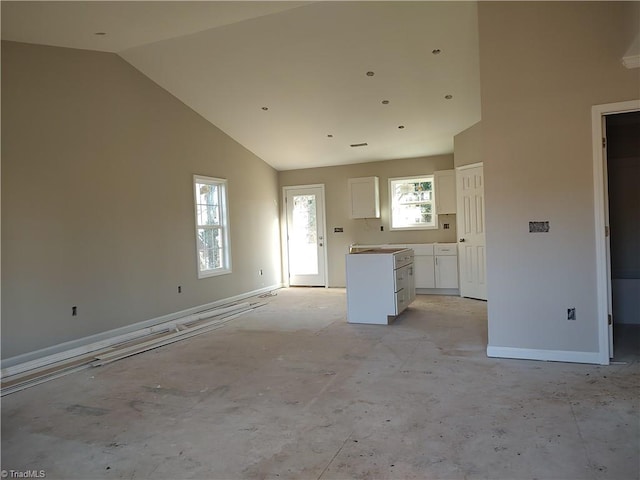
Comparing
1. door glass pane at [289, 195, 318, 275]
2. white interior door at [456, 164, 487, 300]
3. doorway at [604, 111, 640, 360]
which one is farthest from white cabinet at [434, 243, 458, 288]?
door glass pane at [289, 195, 318, 275]

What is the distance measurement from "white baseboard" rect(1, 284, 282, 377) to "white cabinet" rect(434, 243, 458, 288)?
165 inches

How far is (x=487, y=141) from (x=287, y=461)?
3065 millimetres

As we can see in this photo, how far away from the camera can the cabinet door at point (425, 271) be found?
7348mm

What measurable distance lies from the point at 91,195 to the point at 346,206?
4.85 meters

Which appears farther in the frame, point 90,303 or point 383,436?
point 90,303

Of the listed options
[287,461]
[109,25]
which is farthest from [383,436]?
[109,25]

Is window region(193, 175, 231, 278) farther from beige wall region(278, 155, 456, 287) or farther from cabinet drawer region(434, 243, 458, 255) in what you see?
cabinet drawer region(434, 243, 458, 255)

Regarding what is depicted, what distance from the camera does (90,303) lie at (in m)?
4.68

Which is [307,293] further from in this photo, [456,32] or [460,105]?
[456,32]

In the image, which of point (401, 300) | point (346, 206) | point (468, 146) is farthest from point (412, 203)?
point (401, 300)

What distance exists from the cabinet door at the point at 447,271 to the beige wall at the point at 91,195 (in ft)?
12.3

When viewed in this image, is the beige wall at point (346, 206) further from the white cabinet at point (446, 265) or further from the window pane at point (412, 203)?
the white cabinet at point (446, 265)

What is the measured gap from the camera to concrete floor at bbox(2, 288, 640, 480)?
7.07 feet

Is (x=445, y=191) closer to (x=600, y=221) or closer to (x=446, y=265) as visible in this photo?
(x=446, y=265)
